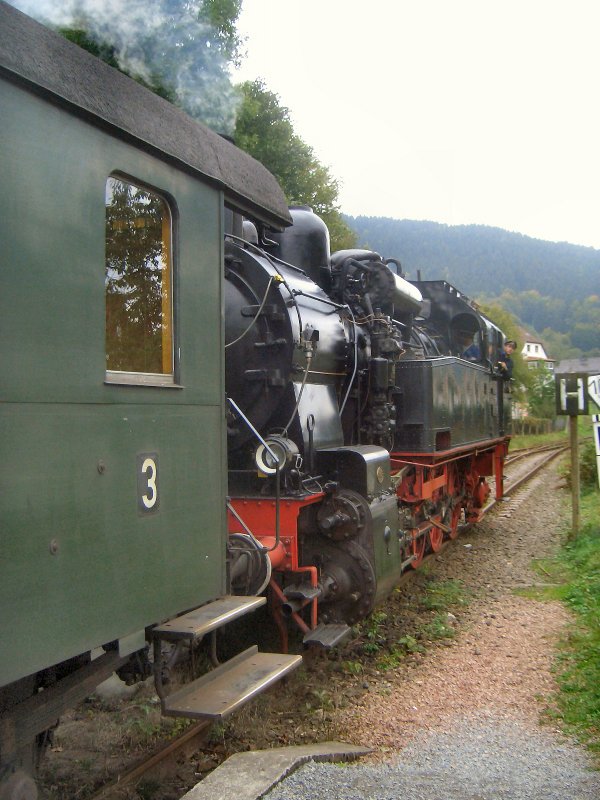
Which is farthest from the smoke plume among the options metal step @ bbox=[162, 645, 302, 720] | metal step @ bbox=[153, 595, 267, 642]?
metal step @ bbox=[162, 645, 302, 720]

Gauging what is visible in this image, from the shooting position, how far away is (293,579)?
525cm

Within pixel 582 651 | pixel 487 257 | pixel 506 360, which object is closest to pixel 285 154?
pixel 506 360

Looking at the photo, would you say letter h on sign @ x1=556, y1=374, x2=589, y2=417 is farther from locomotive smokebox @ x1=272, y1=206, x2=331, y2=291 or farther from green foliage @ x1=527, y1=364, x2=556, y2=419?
green foliage @ x1=527, y1=364, x2=556, y2=419

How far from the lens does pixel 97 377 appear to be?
2637mm

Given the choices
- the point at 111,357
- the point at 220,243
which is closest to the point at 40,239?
the point at 111,357

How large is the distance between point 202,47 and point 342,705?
4.27 metres

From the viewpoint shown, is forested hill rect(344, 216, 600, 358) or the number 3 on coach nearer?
the number 3 on coach

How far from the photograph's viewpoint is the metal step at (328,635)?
5.00m

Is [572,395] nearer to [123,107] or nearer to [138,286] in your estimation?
[138,286]

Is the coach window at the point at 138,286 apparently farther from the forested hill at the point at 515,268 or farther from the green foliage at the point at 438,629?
the forested hill at the point at 515,268

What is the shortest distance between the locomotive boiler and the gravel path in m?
0.63

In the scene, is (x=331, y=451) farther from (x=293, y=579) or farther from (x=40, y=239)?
(x=40, y=239)

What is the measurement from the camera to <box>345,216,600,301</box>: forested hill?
136m

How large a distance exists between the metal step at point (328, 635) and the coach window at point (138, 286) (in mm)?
2524
